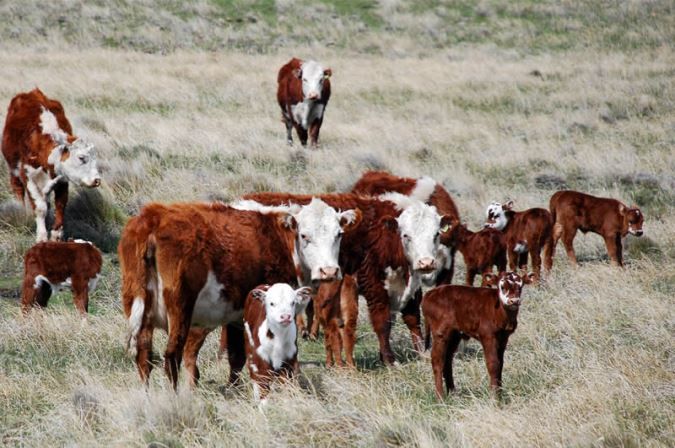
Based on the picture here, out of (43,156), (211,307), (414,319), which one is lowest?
(414,319)

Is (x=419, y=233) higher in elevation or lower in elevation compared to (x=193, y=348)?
higher

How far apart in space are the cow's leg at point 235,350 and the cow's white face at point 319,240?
0.80 m

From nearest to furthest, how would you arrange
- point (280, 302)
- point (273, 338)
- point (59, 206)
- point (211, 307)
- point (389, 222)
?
point (280, 302) → point (273, 338) → point (211, 307) → point (389, 222) → point (59, 206)

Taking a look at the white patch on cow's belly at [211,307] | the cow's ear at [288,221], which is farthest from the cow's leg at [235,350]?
the cow's ear at [288,221]

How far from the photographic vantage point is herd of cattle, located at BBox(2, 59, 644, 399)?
717 cm

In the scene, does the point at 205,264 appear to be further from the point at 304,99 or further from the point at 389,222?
the point at 304,99

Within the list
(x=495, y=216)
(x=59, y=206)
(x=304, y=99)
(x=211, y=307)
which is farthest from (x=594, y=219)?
(x=304, y=99)

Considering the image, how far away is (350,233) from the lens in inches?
364

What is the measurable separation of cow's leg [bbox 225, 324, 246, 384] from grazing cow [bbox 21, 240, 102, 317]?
110 inches

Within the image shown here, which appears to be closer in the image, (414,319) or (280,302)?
(280,302)

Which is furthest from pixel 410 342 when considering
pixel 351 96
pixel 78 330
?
pixel 351 96

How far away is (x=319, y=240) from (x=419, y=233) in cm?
152

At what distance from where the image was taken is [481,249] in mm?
11227

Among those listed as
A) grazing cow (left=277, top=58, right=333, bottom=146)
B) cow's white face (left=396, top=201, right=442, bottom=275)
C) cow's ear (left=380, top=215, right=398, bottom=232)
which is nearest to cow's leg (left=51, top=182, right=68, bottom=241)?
cow's ear (left=380, top=215, right=398, bottom=232)
